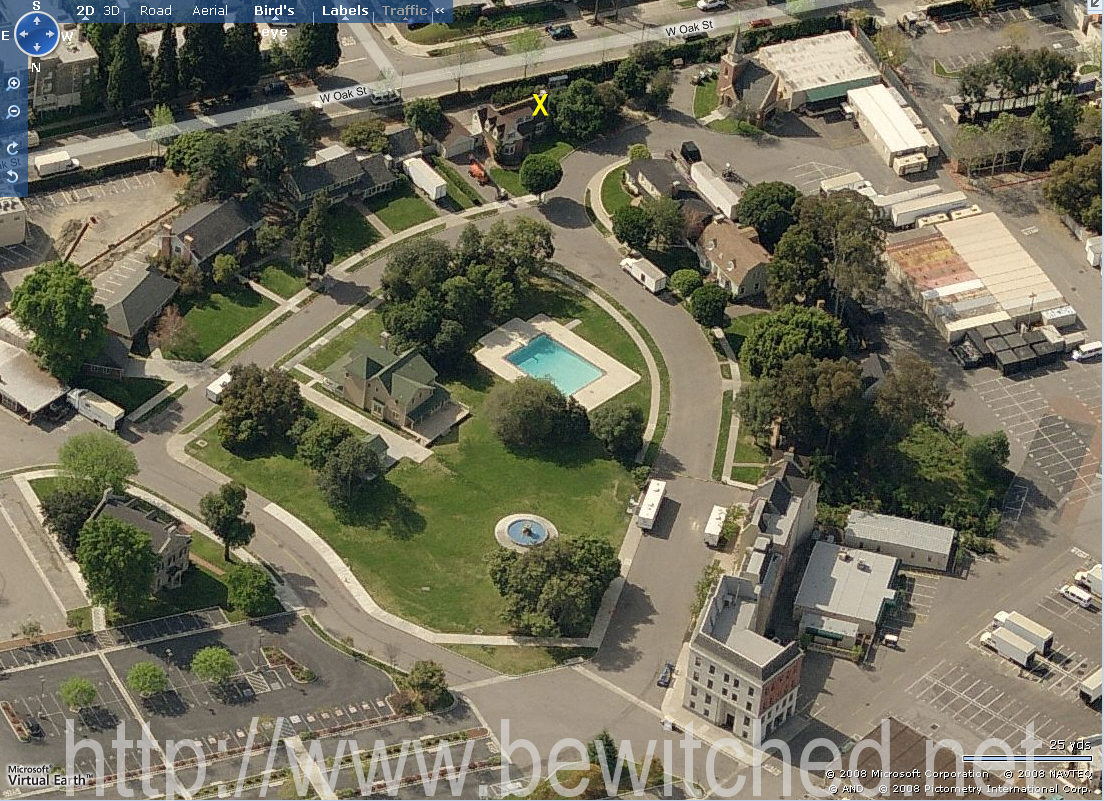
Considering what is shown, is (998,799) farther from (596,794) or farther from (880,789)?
(596,794)

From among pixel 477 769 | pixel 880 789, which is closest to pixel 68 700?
pixel 477 769

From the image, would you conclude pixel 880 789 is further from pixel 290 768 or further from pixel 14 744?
pixel 14 744

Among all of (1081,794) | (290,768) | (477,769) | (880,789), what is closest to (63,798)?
(290,768)

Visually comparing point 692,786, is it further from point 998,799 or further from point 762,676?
point 998,799

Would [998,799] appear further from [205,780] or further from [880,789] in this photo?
[205,780]

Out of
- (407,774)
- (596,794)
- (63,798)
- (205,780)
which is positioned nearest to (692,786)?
(596,794)
